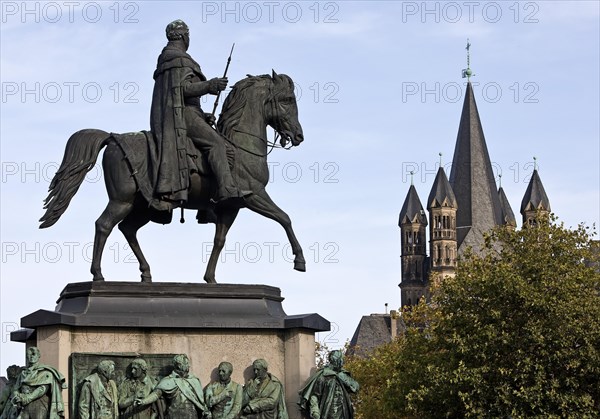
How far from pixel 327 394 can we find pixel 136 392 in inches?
98.9

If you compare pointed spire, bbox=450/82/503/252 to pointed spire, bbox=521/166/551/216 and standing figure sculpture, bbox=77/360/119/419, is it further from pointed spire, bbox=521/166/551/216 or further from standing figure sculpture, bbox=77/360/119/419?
standing figure sculpture, bbox=77/360/119/419

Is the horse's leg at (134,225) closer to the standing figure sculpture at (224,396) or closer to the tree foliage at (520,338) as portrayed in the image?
the standing figure sculpture at (224,396)

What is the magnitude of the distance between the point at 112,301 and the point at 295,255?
2.74 meters

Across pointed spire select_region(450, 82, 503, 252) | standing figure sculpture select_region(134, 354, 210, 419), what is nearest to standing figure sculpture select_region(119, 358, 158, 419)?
standing figure sculpture select_region(134, 354, 210, 419)

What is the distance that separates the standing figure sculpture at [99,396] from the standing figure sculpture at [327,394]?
252 centimetres

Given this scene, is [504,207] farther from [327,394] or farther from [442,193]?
[327,394]

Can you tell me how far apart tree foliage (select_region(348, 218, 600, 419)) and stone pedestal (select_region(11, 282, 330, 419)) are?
2723 centimetres

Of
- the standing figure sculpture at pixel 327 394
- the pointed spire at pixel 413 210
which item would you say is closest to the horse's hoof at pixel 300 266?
the standing figure sculpture at pixel 327 394

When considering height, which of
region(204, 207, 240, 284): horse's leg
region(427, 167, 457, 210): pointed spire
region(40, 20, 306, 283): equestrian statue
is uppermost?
region(427, 167, 457, 210): pointed spire

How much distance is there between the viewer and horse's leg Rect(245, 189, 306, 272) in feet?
68.2

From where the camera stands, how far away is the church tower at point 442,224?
6821 inches

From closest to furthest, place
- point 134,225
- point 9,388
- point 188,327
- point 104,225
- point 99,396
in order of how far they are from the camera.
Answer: point 99,396 < point 9,388 < point 188,327 < point 104,225 < point 134,225

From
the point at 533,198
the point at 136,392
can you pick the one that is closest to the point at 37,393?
the point at 136,392

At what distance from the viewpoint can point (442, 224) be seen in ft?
579
